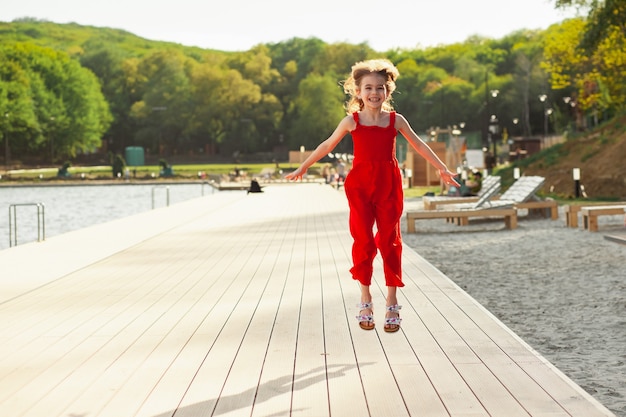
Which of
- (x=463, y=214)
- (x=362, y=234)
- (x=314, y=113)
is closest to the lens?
(x=362, y=234)

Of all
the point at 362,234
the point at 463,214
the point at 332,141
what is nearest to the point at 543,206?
the point at 463,214

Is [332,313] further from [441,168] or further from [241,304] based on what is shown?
[441,168]

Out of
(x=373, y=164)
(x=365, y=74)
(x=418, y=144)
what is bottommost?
(x=373, y=164)

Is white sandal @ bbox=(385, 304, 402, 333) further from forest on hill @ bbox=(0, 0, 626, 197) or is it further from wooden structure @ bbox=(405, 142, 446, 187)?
forest on hill @ bbox=(0, 0, 626, 197)

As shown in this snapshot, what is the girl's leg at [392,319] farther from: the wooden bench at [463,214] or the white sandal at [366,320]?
the wooden bench at [463,214]

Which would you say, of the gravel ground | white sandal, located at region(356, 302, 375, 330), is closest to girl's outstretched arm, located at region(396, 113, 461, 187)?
white sandal, located at region(356, 302, 375, 330)

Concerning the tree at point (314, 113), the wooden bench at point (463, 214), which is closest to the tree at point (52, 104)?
the tree at point (314, 113)

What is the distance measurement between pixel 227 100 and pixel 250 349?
9733 centimetres

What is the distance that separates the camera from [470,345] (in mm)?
5074

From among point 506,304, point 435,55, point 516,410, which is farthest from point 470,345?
point 435,55

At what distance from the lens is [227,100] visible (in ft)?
332

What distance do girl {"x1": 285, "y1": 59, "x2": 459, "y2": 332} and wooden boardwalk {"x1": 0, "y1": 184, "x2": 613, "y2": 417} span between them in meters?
0.51

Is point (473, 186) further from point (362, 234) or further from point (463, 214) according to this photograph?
point (362, 234)

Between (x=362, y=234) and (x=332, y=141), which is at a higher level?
(x=332, y=141)
